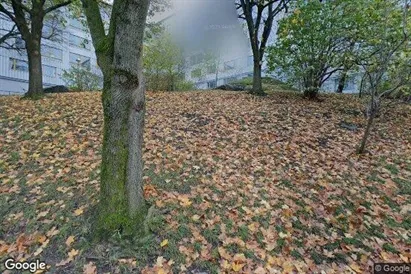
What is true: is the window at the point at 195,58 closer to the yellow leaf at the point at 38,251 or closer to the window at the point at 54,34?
the window at the point at 54,34

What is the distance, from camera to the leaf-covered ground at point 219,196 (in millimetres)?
3186

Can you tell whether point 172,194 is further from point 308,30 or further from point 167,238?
point 308,30

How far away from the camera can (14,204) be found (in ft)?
13.0

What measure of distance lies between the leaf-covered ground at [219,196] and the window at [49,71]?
2692 centimetres

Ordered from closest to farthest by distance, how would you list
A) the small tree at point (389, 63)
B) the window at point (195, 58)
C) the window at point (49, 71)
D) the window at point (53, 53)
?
the small tree at point (389, 63)
the window at point (195, 58)
the window at point (53, 53)
the window at point (49, 71)

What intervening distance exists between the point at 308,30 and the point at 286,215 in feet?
25.7

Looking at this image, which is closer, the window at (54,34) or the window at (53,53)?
the window at (54,34)

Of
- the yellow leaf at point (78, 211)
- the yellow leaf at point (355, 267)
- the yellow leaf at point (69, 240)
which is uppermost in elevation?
the yellow leaf at point (78, 211)

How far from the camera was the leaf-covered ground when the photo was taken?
3186 mm

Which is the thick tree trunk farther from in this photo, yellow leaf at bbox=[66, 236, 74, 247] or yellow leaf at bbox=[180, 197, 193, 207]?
yellow leaf at bbox=[180, 197, 193, 207]

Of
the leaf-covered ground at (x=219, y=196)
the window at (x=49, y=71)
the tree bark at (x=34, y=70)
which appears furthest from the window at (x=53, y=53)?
the leaf-covered ground at (x=219, y=196)

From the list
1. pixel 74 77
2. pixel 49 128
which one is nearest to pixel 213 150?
pixel 49 128

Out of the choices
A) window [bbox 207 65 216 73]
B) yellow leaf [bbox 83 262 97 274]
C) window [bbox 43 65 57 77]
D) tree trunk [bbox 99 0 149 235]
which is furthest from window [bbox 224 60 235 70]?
yellow leaf [bbox 83 262 97 274]

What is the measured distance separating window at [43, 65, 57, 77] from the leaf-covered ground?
88.3 feet
